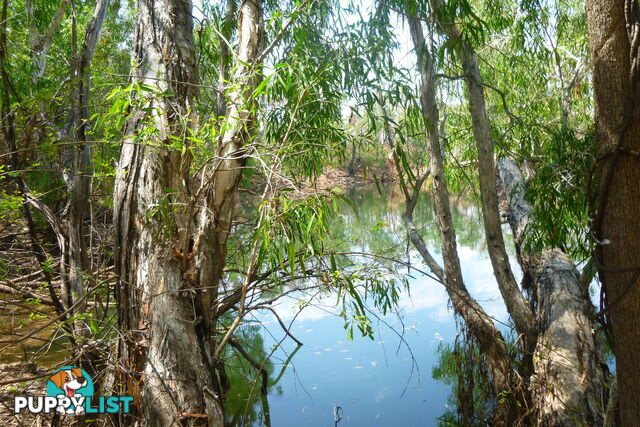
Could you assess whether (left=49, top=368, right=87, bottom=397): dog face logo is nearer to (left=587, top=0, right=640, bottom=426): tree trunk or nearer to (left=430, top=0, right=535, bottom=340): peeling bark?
(left=587, top=0, right=640, bottom=426): tree trunk

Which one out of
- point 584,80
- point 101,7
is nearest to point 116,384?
point 101,7

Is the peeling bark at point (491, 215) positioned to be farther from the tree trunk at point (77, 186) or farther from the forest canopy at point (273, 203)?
the tree trunk at point (77, 186)

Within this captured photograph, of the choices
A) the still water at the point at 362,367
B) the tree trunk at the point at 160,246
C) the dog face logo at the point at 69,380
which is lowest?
the still water at the point at 362,367

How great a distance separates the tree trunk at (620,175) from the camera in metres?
1.71

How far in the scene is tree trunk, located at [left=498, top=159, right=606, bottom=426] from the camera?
8.89 ft

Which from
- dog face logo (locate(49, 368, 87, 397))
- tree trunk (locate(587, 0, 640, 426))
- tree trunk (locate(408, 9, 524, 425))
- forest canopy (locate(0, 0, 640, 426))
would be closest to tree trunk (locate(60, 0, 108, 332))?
forest canopy (locate(0, 0, 640, 426))

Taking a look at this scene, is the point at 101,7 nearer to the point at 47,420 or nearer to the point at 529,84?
the point at 47,420

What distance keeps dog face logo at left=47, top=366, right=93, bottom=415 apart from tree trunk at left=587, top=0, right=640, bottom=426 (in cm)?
179

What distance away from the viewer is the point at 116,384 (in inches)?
76.0

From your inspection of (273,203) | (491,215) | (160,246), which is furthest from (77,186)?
(491,215)

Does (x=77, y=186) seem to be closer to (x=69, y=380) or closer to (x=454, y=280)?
(x=69, y=380)

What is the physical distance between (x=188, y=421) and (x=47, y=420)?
3.15ft

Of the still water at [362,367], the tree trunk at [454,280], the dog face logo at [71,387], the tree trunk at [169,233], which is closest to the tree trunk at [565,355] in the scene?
the tree trunk at [454,280]

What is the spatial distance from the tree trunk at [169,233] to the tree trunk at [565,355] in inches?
63.3
